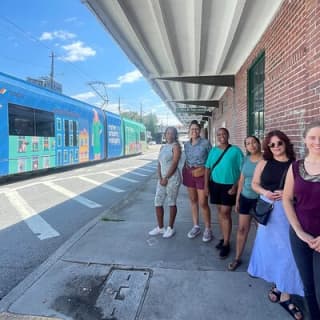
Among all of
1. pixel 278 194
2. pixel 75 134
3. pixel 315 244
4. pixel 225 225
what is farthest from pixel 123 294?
pixel 75 134

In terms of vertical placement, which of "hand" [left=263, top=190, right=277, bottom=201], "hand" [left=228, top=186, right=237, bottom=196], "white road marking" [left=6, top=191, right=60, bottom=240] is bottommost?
"white road marking" [left=6, top=191, right=60, bottom=240]

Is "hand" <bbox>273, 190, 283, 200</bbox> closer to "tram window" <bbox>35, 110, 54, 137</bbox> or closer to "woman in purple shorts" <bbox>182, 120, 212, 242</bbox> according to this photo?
"woman in purple shorts" <bbox>182, 120, 212, 242</bbox>

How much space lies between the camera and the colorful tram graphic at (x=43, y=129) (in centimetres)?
1048

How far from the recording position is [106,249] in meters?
4.43

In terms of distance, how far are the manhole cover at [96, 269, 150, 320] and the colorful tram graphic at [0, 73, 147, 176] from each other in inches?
316

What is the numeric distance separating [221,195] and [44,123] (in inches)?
401

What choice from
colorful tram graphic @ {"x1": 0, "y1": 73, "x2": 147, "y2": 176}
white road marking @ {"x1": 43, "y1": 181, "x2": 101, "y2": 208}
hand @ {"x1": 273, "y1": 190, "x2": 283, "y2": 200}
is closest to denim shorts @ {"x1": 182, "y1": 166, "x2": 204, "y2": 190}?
hand @ {"x1": 273, "y1": 190, "x2": 283, "y2": 200}

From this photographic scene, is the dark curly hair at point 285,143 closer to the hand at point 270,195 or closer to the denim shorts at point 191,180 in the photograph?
the hand at point 270,195

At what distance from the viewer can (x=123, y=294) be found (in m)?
3.22

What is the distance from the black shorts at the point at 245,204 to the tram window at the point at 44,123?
33.3 ft

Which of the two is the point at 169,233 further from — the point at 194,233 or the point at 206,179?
the point at 206,179

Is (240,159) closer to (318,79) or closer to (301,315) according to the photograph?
(318,79)

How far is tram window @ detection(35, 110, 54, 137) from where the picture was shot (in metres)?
12.2

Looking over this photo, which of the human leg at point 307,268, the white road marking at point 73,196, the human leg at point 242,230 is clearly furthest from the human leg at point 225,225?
the white road marking at point 73,196
